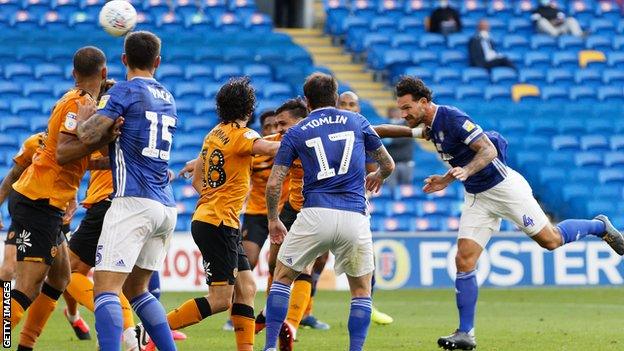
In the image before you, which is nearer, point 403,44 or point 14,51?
point 14,51

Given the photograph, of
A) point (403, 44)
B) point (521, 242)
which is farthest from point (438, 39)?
point (521, 242)

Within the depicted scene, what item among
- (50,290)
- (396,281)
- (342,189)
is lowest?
(396,281)

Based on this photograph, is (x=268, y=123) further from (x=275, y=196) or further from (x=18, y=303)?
(x=18, y=303)

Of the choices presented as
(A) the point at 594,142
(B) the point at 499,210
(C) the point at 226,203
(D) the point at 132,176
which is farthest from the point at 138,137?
(A) the point at 594,142

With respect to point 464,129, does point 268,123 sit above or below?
below

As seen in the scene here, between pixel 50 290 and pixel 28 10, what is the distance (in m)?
17.0

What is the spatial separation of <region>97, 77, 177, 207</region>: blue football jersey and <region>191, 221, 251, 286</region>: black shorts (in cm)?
127

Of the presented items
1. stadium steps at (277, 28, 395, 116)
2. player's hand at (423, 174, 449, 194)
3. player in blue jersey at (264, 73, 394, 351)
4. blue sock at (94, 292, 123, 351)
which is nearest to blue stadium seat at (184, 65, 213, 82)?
stadium steps at (277, 28, 395, 116)

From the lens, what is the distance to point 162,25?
1041 inches

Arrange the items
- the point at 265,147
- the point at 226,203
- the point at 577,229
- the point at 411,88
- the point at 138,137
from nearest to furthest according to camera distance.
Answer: the point at 138,137, the point at 265,147, the point at 226,203, the point at 411,88, the point at 577,229

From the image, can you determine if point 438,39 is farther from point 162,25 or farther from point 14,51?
point 14,51

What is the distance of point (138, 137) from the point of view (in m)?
8.58

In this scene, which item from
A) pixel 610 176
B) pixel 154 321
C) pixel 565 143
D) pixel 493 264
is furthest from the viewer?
pixel 565 143

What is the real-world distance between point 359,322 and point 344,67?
18560 millimetres
